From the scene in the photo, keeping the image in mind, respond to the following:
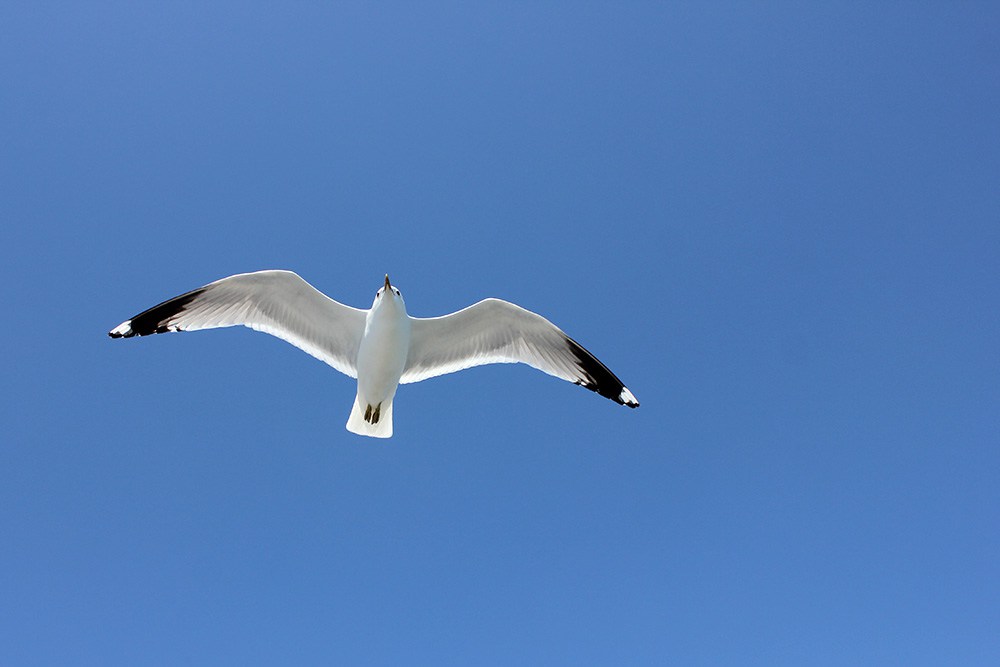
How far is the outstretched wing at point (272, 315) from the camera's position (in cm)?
632

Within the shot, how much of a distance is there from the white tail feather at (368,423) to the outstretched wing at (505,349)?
46 cm

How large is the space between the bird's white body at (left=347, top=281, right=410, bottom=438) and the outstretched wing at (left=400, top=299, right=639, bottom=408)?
0.96 ft

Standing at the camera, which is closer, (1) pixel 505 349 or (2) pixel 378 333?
(2) pixel 378 333

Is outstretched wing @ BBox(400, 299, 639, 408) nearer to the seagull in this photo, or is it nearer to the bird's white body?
the seagull

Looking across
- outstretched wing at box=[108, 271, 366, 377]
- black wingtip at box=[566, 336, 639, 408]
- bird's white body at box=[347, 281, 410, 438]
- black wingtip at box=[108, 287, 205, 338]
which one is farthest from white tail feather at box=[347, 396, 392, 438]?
black wingtip at box=[566, 336, 639, 408]

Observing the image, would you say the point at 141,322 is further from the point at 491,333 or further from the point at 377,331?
the point at 491,333

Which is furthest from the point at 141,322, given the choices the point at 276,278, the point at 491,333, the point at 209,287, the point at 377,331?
the point at 491,333

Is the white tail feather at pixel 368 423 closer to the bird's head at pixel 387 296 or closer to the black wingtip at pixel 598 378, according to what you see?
the bird's head at pixel 387 296

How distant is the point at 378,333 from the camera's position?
6.41 m

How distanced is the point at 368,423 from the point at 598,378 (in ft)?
7.99

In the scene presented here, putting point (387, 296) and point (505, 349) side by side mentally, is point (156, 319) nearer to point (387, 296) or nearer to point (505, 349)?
point (387, 296)

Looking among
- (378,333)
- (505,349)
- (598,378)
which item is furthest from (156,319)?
(598,378)

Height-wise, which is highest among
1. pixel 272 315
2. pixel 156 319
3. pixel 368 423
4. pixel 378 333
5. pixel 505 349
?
pixel 505 349

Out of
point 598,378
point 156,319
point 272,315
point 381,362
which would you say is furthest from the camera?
point 598,378
